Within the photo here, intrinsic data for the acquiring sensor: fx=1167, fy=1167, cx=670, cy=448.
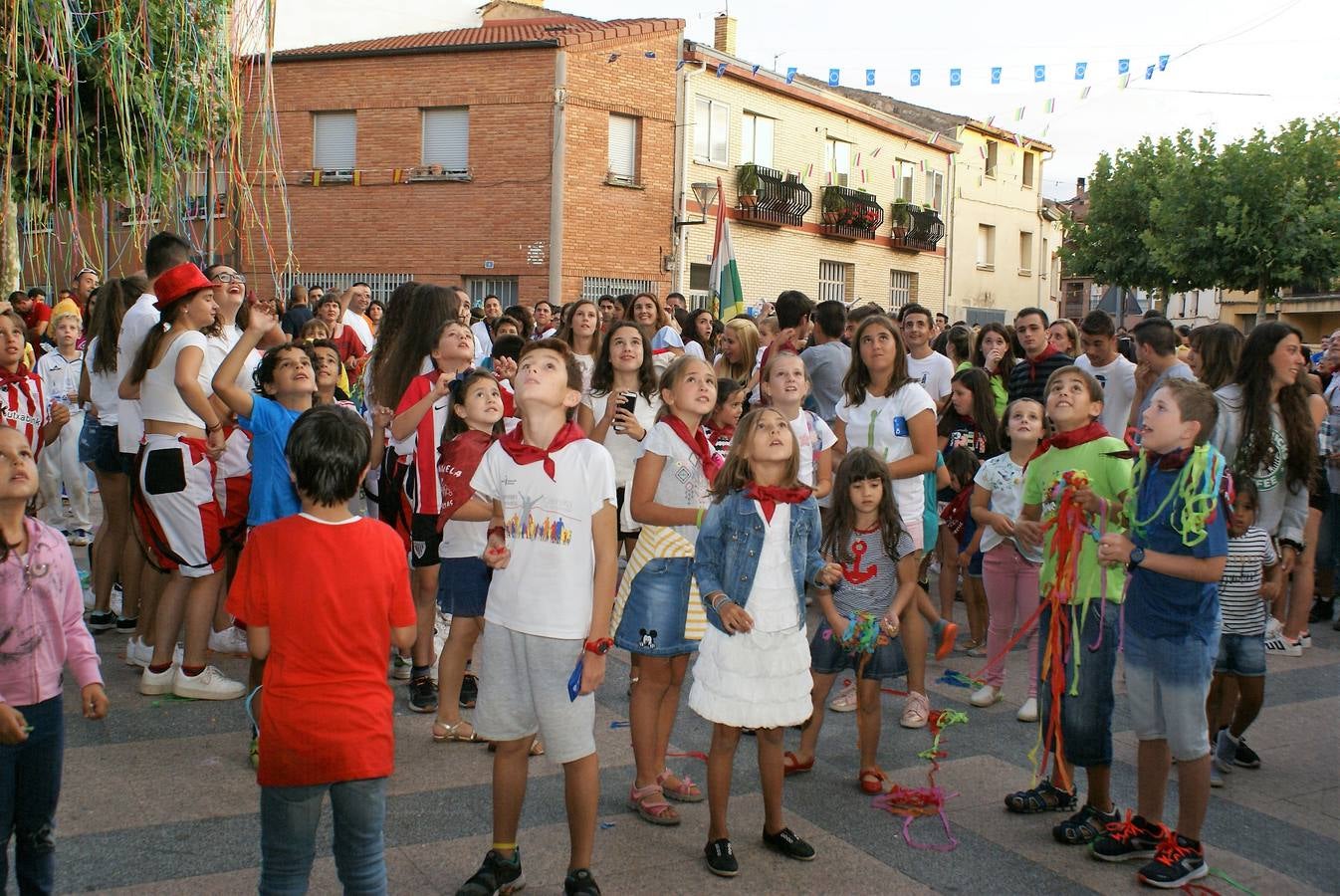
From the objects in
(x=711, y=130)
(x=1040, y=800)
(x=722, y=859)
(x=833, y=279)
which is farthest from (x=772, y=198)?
(x=722, y=859)

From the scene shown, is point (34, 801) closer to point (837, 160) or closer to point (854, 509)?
point (854, 509)

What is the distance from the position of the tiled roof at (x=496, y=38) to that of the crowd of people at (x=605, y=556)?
1644 cm

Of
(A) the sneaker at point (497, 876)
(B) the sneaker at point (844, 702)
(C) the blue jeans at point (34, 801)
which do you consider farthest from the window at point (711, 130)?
(C) the blue jeans at point (34, 801)

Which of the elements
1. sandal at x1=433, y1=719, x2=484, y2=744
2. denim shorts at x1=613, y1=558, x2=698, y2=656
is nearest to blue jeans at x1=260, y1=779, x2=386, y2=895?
denim shorts at x1=613, y1=558, x2=698, y2=656

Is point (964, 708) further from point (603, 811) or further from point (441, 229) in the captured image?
point (441, 229)

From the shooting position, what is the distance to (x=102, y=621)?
6.78 metres

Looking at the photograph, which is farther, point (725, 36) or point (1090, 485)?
point (725, 36)

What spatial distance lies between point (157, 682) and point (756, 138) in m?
22.6

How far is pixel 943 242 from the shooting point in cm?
3403

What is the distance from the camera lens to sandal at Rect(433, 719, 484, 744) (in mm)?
5102

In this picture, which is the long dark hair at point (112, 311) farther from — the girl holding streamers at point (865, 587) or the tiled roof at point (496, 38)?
the tiled roof at point (496, 38)

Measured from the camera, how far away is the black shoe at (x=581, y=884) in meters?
3.60

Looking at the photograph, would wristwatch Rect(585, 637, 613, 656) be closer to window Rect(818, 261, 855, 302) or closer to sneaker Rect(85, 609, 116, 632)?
sneaker Rect(85, 609, 116, 632)

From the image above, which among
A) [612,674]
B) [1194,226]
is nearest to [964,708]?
[612,674]
